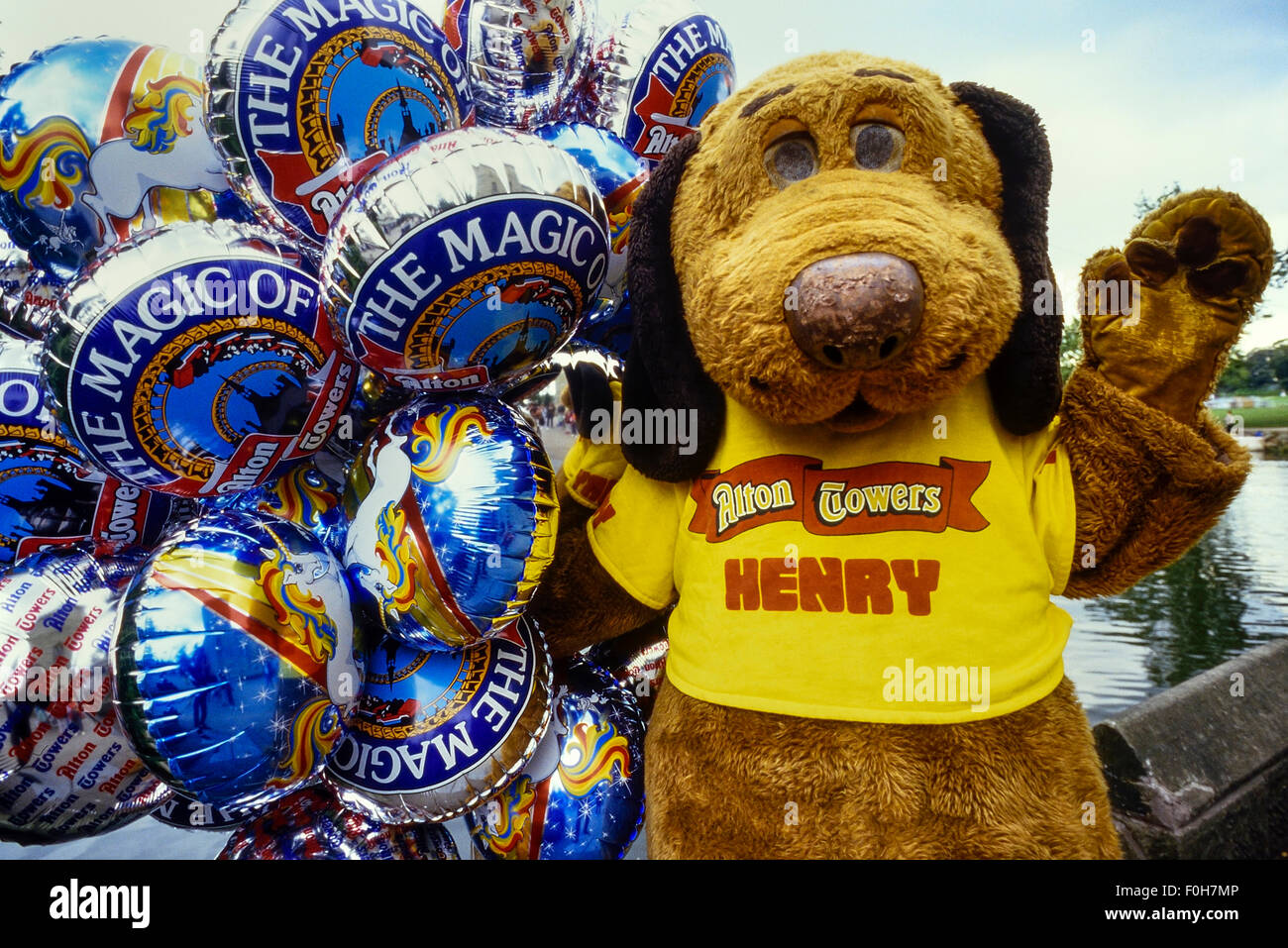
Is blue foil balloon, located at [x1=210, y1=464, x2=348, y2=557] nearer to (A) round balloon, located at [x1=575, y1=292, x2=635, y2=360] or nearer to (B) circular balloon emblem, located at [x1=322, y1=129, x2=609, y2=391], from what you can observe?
(B) circular balloon emblem, located at [x1=322, y1=129, x2=609, y2=391]

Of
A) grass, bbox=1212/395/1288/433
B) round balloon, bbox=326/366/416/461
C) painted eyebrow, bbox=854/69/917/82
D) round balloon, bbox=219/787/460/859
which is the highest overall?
painted eyebrow, bbox=854/69/917/82

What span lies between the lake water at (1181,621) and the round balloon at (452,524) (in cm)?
244

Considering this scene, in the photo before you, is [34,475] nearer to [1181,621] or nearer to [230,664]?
[230,664]

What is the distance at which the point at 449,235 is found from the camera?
1213 mm

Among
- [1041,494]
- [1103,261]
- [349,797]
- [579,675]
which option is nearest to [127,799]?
[349,797]

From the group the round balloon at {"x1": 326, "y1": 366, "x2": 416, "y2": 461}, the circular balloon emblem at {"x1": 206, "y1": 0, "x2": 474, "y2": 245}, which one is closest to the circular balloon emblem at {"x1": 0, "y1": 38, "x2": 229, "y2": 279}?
the circular balloon emblem at {"x1": 206, "y1": 0, "x2": 474, "y2": 245}

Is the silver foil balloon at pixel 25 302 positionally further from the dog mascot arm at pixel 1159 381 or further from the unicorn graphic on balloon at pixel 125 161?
the dog mascot arm at pixel 1159 381

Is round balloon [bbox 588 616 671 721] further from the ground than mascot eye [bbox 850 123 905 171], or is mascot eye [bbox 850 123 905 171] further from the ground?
mascot eye [bbox 850 123 905 171]

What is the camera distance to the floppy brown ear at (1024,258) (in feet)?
4.16

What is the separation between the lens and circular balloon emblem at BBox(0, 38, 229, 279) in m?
1.47

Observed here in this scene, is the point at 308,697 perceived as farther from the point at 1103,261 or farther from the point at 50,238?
the point at 1103,261

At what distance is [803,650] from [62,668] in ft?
4.00

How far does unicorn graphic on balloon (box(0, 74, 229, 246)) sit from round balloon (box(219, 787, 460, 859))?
1162mm

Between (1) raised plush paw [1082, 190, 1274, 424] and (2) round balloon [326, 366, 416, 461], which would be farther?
(2) round balloon [326, 366, 416, 461]
